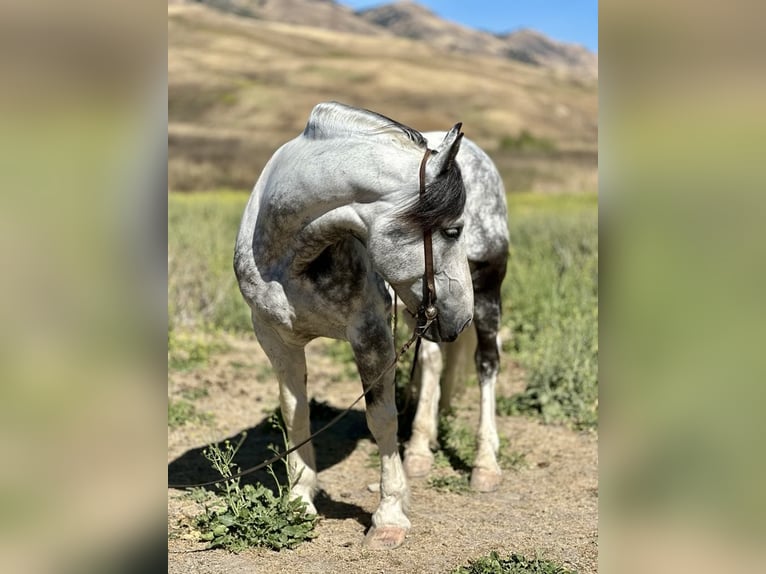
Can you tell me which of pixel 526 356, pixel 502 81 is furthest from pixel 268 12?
pixel 526 356

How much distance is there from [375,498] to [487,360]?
1150 millimetres

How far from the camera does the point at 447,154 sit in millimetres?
2615

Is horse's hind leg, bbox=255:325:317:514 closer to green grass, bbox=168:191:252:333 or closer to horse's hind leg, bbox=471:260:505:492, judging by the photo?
horse's hind leg, bbox=471:260:505:492

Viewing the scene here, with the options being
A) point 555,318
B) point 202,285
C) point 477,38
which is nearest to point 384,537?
point 555,318

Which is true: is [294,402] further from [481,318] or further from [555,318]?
[555,318]

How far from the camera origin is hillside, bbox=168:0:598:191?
30.5 meters

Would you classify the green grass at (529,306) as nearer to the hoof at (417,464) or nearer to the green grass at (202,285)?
the green grass at (202,285)

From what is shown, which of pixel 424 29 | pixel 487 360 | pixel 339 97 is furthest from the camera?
pixel 424 29

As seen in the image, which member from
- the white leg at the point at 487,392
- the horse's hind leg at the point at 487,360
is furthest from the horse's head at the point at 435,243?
the white leg at the point at 487,392

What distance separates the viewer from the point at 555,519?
4012 mm

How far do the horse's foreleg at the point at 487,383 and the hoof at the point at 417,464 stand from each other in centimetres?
32

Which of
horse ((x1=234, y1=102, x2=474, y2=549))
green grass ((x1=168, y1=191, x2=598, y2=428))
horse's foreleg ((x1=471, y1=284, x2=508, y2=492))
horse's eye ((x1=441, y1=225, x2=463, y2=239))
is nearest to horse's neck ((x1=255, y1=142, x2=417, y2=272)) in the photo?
horse ((x1=234, y1=102, x2=474, y2=549))

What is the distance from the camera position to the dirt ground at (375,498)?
3.45 m

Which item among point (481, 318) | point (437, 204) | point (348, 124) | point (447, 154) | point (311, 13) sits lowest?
point (481, 318)
